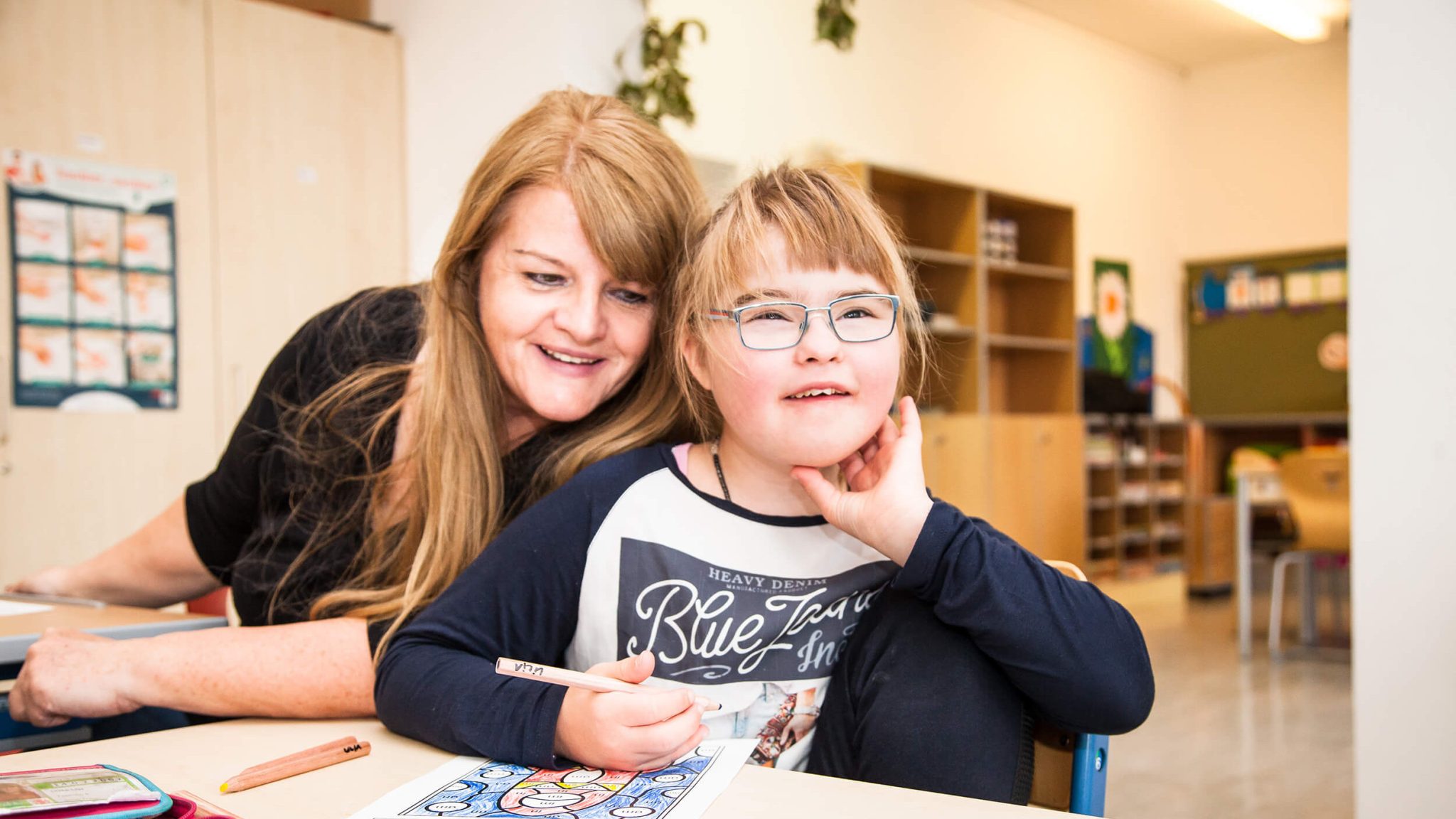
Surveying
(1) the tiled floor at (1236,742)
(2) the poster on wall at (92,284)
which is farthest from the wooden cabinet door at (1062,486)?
(2) the poster on wall at (92,284)

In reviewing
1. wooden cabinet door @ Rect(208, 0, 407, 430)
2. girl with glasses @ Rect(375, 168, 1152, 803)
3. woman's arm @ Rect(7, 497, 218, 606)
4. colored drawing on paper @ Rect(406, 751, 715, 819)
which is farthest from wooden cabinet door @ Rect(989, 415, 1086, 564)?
colored drawing on paper @ Rect(406, 751, 715, 819)

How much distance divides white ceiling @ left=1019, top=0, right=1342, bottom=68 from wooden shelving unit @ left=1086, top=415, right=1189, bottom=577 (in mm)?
2671

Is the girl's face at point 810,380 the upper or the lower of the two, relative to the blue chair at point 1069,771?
upper

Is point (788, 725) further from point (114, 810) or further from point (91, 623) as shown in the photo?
point (91, 623)

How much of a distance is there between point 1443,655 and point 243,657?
156 centimetres

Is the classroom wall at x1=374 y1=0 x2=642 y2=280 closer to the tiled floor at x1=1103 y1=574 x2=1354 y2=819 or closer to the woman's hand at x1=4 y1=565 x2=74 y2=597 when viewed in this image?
the woman's hand at x1=4 y1=565 x2=74 y2=597

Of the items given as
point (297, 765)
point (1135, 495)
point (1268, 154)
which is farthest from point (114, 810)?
point (1268, 154)

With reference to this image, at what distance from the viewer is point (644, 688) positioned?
2.74 ft

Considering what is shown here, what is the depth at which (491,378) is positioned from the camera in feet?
4.44

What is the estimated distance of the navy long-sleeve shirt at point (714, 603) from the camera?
36.5 inches

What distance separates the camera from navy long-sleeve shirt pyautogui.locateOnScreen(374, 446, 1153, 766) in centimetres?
93

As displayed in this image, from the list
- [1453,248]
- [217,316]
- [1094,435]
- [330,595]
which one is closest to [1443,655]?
[1453,248]

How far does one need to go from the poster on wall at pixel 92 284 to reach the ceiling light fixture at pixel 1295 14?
20.7 ft

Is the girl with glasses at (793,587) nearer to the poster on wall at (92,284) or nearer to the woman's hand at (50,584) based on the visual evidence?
the woman's hand at (50,584)
